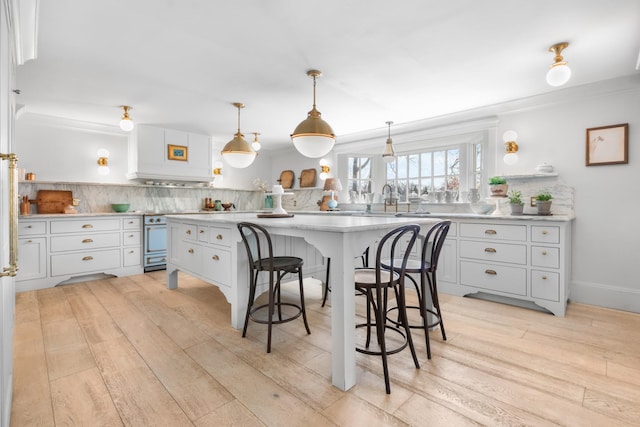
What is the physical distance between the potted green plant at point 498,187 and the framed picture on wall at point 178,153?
182 inches

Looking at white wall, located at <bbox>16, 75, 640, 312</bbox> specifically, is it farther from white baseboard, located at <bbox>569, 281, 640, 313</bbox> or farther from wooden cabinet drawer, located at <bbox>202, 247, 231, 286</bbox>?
wooden cabinet drawer, located at <bbox>202, 247, 231, 286</bbox>

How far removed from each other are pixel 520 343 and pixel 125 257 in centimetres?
478

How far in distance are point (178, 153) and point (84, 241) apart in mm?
1898

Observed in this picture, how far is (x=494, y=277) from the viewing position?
3252mm

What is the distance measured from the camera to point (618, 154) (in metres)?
3.05

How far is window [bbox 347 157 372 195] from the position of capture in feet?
18.4

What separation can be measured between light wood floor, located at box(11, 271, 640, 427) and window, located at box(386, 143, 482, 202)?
2.14 meters

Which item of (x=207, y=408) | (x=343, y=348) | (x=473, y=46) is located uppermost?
(x=473, y=46)

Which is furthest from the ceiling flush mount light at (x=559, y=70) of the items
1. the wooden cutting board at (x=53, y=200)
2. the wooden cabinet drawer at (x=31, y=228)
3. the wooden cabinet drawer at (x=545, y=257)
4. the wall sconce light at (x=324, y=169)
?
the wooden cutting board at (x=53, y=200)

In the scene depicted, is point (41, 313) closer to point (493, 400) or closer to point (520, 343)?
point (493, 400)

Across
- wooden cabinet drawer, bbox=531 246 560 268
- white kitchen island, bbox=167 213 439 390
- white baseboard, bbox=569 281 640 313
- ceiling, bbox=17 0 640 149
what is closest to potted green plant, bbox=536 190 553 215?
wooden cabinet drawer, bbox=531 246 560 268

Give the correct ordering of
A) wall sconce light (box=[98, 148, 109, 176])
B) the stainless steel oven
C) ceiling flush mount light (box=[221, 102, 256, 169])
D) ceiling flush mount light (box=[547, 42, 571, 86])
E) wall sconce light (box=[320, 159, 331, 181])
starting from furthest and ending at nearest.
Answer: wall sconce light (box=[320, 159, 331, 181]) < wall sconce light (box=[98, 148, 109, 176]) < the stainless steel oven < ceiling flush mount light (box=[221, 102, 256, 169]) < ceiling flush mount light (box=[547, 42, 571, 86])

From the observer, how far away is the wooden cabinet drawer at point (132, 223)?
4457 millimetres

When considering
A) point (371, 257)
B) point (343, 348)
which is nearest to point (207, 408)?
point (343, 348)
